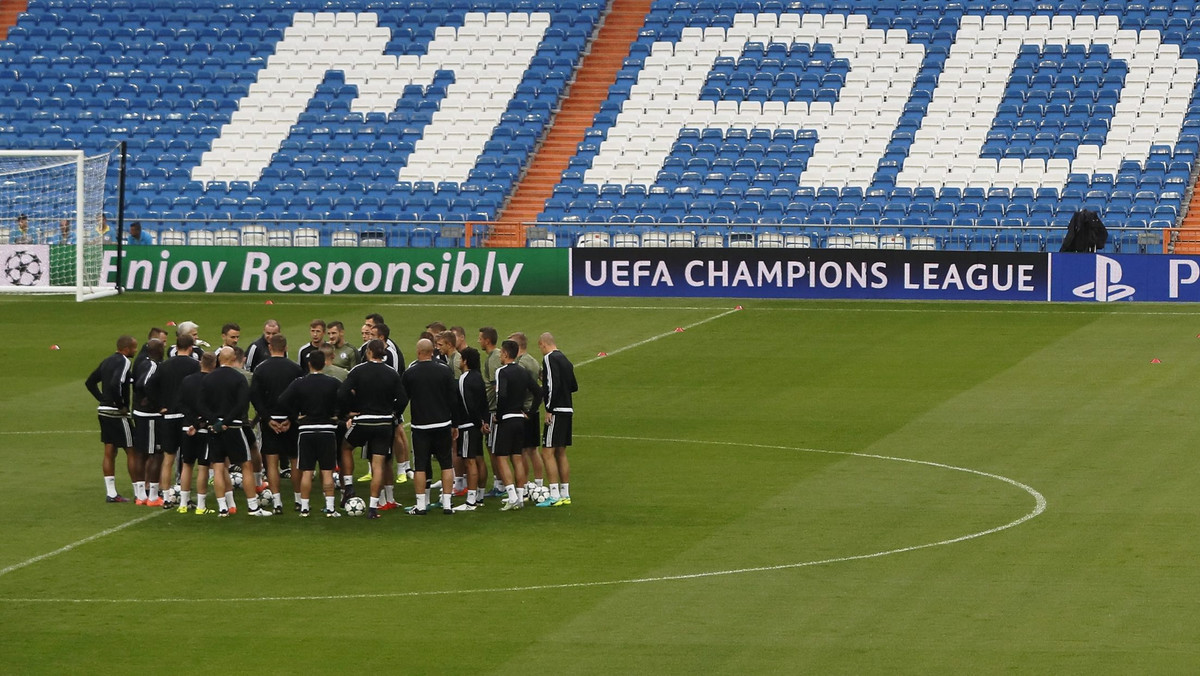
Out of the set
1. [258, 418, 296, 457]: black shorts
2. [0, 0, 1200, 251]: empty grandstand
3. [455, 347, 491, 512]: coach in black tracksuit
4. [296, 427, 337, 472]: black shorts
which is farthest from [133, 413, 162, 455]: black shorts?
[0, 0, 1200, 251]: empty grandstand

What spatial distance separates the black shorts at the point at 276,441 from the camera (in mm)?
18594

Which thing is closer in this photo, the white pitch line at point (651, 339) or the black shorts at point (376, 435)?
the black shorts at point (376, 435)

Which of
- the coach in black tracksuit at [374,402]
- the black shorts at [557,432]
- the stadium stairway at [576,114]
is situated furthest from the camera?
the stadium stairway at [576,114]

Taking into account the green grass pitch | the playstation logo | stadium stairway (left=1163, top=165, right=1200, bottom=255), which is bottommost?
the green grass pitch

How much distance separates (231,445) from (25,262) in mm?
17239

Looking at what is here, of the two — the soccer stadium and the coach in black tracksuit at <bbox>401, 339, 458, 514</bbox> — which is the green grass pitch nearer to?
the soccer stadium

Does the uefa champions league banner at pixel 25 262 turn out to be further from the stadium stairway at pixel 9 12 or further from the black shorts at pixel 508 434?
the stadium stairway at pixel 9 12

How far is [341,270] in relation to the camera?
4094 centimetres

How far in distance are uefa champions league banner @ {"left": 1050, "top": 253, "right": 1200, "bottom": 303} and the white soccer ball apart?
23122mm

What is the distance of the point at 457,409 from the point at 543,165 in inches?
1138

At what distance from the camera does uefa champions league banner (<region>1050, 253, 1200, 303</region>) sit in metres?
37.8

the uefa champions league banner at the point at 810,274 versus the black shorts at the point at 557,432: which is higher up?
the uefa champions league banner at the point at 810,274

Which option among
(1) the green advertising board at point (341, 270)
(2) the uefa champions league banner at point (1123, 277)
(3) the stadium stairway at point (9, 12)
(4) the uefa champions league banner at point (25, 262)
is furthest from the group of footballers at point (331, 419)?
(3) the stadium stairway at point (9, 12)

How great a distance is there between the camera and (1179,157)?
142ft
